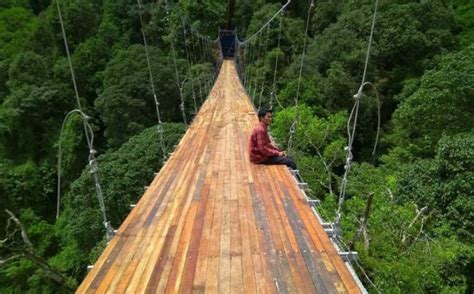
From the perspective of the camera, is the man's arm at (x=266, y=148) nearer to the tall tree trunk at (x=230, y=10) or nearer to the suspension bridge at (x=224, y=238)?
the suspension bridge at (x=224, y=238)

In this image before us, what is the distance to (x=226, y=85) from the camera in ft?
40.4

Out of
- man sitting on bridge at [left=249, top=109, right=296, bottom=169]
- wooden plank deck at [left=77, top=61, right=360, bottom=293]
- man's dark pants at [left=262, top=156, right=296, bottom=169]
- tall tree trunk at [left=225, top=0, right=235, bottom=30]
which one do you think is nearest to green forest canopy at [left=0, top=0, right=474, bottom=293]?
man's dark pants at [left=262, top=156, right=296, bottom=169]

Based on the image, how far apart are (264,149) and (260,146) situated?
6 cm

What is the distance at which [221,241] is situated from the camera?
2670mm

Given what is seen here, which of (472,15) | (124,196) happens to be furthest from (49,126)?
(472,15)

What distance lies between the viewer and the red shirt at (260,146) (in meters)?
4.11

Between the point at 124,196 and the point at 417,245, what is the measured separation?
7.11m

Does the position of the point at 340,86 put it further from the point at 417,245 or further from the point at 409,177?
the point at 417,245

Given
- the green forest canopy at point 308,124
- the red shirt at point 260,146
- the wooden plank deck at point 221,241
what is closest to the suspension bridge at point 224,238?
the wooden plank deck at point 221,241

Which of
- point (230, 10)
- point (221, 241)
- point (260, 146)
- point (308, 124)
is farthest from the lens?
point (230, 10)

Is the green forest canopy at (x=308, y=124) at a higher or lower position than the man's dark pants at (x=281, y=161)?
lower

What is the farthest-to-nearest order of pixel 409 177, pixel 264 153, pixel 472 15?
pixel 472 15 → pixel 409 177 → pixel 264 153

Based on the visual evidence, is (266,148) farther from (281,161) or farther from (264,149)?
(281,161)

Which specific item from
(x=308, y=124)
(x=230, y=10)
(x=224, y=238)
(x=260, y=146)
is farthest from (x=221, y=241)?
(x=230, y=10)
